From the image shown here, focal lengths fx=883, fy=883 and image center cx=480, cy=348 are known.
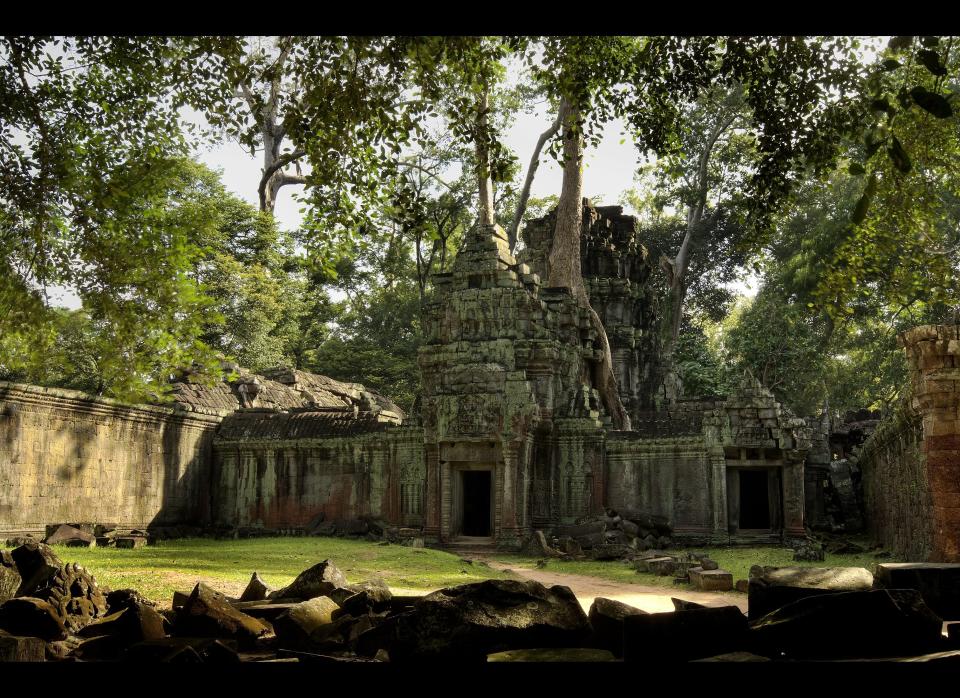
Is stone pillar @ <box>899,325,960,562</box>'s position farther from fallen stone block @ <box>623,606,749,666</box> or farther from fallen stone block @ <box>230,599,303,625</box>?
fallen stone block @ <box>230,599,303,625</box>

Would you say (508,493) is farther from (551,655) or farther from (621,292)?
(551,655)

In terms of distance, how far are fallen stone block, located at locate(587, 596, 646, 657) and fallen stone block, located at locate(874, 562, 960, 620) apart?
1603mm

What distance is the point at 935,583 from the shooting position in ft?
17.4

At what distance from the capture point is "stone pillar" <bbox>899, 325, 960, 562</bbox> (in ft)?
34.8

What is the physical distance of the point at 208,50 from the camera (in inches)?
287

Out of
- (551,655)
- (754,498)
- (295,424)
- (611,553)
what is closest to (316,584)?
(551,655)

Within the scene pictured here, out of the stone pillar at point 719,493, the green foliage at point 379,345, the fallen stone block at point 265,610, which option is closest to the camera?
the fallen stone block at point 265,610

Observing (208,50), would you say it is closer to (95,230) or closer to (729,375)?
(95,230)

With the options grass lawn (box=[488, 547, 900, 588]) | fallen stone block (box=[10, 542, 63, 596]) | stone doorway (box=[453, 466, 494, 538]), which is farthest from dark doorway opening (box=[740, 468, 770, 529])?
fallen stone block (box=[10, 542, 63, 596])

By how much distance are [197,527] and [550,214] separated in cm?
1511

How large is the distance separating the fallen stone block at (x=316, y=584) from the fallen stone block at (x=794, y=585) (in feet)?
11.1

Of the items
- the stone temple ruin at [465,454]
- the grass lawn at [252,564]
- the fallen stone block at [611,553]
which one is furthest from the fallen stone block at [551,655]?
the stone temple ruin at [465,454]

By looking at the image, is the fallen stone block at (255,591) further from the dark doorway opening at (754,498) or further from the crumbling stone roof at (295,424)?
the dark doorway opening at (754,498)

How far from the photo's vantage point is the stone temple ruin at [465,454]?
54.7 ft
